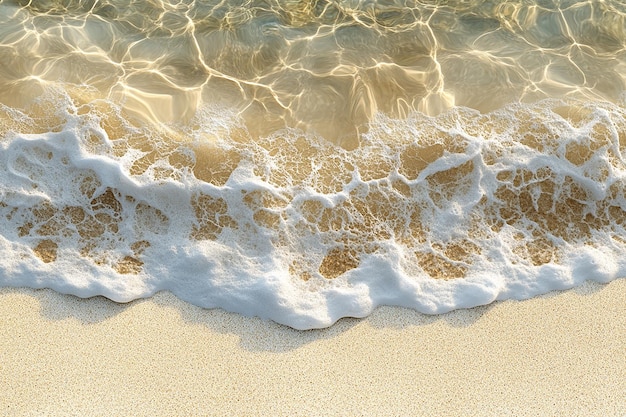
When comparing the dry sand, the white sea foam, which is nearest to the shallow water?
the white sea foam

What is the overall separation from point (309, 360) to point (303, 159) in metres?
1.30

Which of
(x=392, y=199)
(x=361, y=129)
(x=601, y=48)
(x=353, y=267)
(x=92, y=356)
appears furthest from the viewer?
(x=601, y=48)

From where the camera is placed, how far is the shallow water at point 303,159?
2887 millimetres

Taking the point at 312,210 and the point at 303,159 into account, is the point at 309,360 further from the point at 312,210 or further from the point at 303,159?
the point at 303,159

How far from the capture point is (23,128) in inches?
130

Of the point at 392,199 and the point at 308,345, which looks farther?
the point at 392,199

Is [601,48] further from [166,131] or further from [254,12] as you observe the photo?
[166,131]

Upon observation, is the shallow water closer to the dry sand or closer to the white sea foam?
the white sea foam

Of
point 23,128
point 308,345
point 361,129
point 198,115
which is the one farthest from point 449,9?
point 23,128

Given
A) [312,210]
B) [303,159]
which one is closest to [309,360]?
[312,210]

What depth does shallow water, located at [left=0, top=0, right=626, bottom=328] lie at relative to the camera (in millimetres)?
2887

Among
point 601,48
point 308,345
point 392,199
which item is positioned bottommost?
point 308,345

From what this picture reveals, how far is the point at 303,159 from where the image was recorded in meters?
3.28

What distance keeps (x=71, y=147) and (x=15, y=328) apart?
1.18 meters
